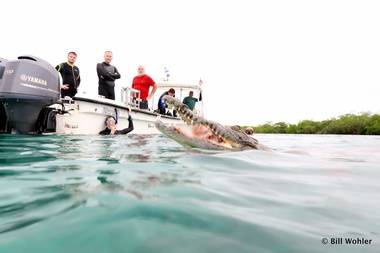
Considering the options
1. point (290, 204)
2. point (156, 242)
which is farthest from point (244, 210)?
point (156, 242)

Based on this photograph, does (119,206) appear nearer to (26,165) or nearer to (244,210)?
(244,210)

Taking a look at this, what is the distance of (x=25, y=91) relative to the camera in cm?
525

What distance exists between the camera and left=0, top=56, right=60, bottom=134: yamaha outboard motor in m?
5.20

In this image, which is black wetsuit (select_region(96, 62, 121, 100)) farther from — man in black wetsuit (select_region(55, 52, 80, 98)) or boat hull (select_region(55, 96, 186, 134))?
man in black wetsuit (select_region(55, 52, 80, 98))

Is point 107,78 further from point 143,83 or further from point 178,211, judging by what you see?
point 178,211

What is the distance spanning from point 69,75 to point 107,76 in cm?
112

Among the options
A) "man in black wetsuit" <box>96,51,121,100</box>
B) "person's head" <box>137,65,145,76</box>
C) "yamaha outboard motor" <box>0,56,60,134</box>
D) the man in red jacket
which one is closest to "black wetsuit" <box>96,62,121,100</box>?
"man in black wetsuit" <box>96,51,121,100</box>

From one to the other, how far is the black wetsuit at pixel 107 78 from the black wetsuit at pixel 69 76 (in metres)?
0.73

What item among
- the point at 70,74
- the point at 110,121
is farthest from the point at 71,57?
the point at 110,121

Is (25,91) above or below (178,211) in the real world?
above

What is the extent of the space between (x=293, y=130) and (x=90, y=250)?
123 ft

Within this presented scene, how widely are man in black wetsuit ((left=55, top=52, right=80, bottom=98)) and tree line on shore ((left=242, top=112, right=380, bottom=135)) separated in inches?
761

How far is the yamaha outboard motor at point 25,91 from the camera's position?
205 inches

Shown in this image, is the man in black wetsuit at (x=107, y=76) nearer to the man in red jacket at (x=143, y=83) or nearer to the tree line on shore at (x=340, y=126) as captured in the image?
the man in red jacket at (x=143, y=83)
